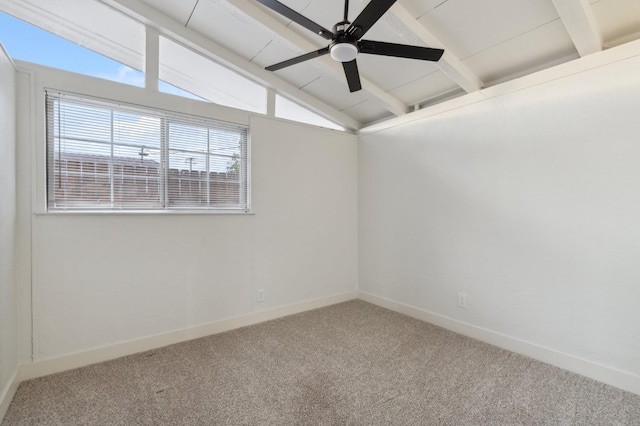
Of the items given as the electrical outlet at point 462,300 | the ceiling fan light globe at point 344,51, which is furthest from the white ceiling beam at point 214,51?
the electrical outlet at point 462,300

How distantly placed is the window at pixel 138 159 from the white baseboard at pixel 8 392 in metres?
1.18

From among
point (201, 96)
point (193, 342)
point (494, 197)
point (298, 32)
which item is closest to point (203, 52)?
point (201, 96)

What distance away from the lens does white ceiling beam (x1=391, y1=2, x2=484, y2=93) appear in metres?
2.21

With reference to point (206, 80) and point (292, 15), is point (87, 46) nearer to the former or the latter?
point (206, 80)

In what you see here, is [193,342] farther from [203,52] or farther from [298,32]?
[298,32]

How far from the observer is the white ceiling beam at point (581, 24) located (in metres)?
1.87

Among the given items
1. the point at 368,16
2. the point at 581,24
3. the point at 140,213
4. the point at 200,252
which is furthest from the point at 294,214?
the point at 581,24

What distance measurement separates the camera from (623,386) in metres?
2.04

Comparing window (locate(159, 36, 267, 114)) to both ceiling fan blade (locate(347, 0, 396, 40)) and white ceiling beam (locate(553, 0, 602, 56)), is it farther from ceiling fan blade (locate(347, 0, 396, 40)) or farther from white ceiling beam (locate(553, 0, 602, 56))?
white ceiling beam (locate(553, 0, 602, 56))

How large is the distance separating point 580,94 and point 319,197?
8.47 ft

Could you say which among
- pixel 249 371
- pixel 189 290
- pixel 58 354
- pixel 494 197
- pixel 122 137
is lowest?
pixel 249 371

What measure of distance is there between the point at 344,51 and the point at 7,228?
2407 mm

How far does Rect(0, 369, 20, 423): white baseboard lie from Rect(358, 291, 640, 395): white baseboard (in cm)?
334

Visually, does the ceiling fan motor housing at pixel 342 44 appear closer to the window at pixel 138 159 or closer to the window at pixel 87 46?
the window at pixel 138 159
